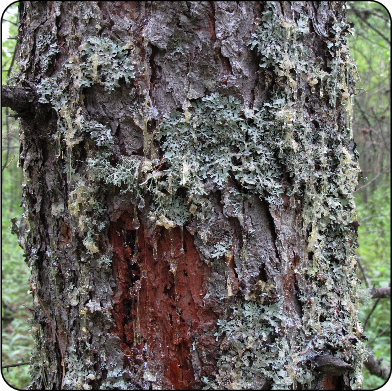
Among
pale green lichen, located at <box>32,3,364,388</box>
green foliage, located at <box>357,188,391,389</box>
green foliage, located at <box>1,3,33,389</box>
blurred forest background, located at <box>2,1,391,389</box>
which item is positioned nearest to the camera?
pale green lichen, located at <box>32,3,364,388</box>

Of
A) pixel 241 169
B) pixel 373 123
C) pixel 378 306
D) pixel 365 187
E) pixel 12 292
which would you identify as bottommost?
pixel 378 306

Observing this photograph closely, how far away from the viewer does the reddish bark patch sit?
105cm

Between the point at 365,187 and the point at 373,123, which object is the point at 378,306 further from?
the point at 373,123

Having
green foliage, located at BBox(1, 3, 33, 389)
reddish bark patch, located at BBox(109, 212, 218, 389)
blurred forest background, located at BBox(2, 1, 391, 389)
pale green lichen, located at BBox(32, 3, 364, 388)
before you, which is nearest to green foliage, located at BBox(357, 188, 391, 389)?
blurred forest background, located at BBox(2, 1, 391, 389)

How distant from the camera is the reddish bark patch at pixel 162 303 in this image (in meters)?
1.05

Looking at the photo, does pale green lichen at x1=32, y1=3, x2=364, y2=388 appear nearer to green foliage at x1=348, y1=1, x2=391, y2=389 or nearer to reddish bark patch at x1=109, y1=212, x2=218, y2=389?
reddish bark patch at x1=109, y1=212, x2=218, y2=389

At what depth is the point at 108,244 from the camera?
1.09 metres

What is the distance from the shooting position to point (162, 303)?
1.06 meters

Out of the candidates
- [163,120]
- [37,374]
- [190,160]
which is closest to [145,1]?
[163,120]

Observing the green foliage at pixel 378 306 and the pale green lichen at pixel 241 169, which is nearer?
the pale green lichen at pixel 241 169

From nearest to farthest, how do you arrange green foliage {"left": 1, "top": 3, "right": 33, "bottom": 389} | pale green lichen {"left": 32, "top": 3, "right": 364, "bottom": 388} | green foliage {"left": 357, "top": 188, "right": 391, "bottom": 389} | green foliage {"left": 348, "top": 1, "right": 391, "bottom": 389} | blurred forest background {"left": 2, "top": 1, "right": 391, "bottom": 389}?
pale green lichen {"left": 32, "top": 3, "right": 364, "bottom": 388} < green foliage {"left": 1, "top": 3, "right": 33, "bottom": 389} < blurred forest background {"left": 2, "top": 1, "right": 391, "bottom": 389} < green foliage {"left": 348, "top": 1, "right": 391, "bottom": 389} < green foliage {"left": 357, "top": 188, "right": 391, "bottom": 389}

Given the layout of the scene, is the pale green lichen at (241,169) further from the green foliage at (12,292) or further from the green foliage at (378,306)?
the green foliage at (378,306)

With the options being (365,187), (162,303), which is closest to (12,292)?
(162,303)

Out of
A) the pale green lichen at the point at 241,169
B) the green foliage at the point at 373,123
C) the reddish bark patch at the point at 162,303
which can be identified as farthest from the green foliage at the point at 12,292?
the green foliage at the point at 373,123
